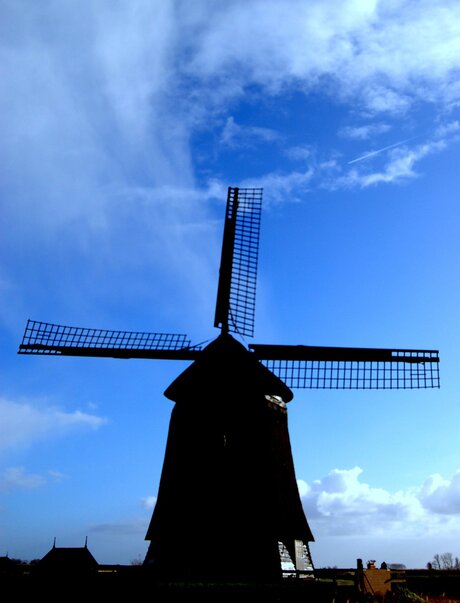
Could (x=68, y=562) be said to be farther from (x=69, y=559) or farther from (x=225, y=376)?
(x=225, y=376)

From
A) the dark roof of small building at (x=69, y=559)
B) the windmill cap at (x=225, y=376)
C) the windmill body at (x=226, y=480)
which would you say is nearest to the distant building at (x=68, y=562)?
the dark roof of small building at (x=69, y=559)

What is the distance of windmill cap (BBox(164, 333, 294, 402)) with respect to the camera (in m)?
15.7

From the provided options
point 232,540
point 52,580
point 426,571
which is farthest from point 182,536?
point 426,571

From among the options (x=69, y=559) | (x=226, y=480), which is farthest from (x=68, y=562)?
(x=226, y=480)

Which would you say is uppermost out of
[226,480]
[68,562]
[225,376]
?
[225,376]

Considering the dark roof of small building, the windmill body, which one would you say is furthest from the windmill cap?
the dark roof of small building

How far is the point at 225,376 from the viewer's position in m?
15.8

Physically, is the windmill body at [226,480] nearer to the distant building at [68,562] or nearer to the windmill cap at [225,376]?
the windmill cap at [225,376]

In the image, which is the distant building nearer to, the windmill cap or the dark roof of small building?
the dark roof of small building

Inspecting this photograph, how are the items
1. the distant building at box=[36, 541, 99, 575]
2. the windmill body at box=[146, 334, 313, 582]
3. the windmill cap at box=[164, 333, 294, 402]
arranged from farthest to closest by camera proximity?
1. the windmill cap at box=[164, 333, 294, 402]
2. the distant building at box=[36, 541, 99, 575]
3. the windmill body at box=[146, 334, 313, 582]

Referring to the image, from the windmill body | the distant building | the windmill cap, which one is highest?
the windmill cap

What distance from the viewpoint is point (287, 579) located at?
14.0 m

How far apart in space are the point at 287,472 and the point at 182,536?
3410mm

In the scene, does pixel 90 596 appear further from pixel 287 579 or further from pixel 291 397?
pixel 291 397
